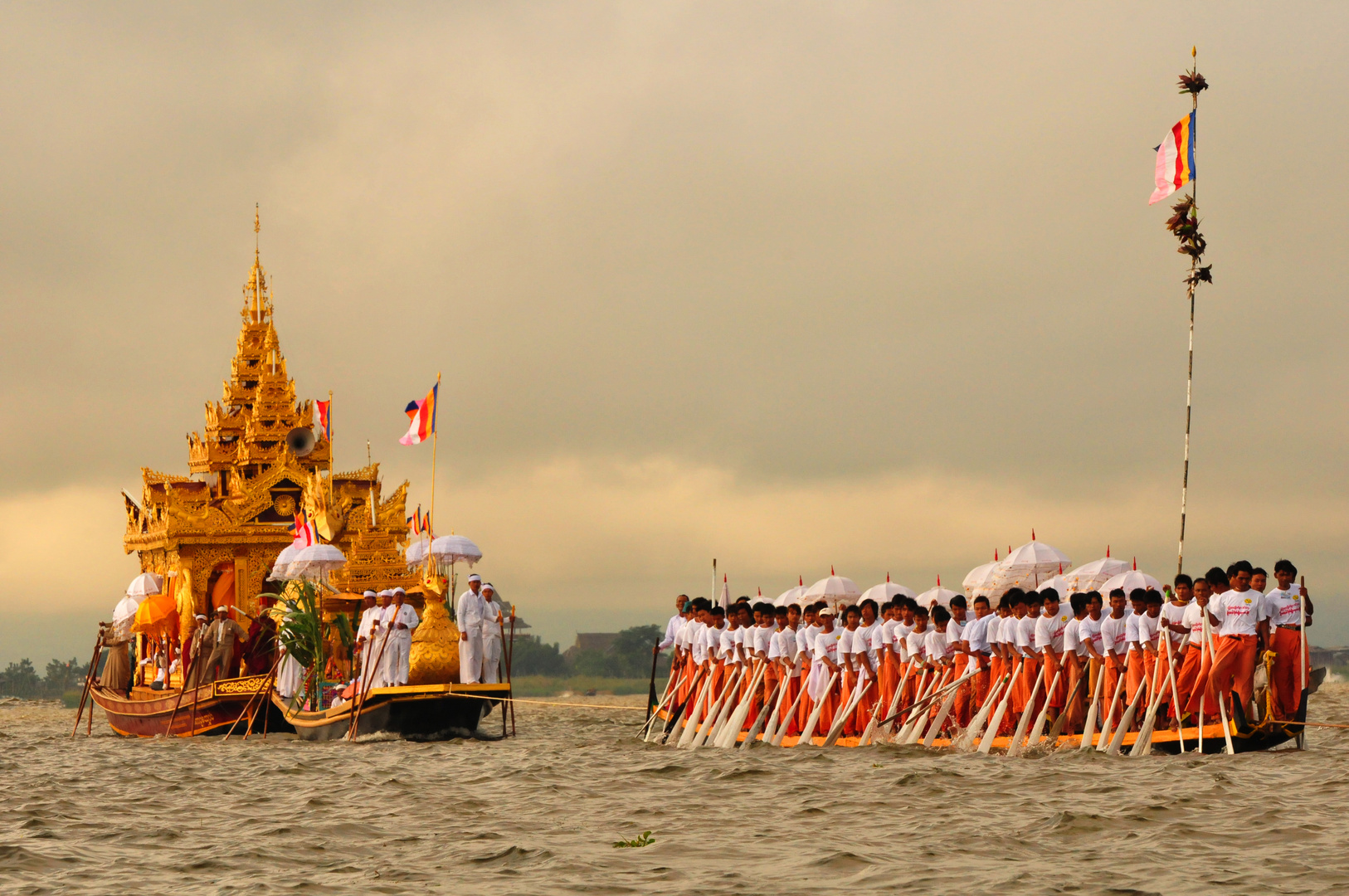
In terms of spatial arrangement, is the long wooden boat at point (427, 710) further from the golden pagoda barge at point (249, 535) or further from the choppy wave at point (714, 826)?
the choppy wave at point (714, 826)

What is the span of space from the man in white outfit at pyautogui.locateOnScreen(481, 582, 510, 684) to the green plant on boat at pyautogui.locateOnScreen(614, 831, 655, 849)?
1457 centimetres

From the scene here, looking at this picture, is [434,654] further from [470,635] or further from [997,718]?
[997,718]

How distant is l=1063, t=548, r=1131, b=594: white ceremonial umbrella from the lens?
24.0 m

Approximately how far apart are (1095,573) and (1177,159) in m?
7.13

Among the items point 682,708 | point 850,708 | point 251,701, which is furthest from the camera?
point 251,701

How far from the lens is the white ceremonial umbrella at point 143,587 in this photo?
3919cm

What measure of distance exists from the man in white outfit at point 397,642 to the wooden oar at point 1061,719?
1243 cm

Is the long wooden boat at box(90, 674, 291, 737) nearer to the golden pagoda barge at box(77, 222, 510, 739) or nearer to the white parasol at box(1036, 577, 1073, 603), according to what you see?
the golden pagoda barge at box(77, 222, 510, 739)

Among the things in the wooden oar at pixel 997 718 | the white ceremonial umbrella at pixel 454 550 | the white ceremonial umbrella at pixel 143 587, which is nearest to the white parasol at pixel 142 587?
the white ceremonial umbrella at pixel 143 587

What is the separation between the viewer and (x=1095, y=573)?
946 inches

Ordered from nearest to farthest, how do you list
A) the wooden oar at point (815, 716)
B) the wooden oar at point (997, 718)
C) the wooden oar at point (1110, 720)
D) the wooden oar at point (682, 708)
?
the wooden oar at point (1110, 720), the wooden oar at point (997, 718), the wooden oar at point (815, 716), the wooden oar at point (682, 708)

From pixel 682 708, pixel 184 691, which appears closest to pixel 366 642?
pixel 682 708

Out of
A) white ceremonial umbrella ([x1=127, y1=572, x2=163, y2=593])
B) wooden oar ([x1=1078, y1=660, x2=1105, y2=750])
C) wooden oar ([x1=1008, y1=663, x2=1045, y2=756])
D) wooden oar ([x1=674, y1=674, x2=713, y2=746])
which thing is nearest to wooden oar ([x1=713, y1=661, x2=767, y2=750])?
wooden oar ([x1=674, y1=674, x2=713, y2=746])

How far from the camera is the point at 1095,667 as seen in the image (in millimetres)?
18484
